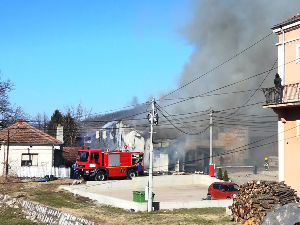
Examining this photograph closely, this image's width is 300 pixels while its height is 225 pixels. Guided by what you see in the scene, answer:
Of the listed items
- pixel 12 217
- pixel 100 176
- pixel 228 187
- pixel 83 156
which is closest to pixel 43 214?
pixel 12 217

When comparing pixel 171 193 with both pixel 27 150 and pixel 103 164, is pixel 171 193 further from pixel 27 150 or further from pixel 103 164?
pixel 27 150

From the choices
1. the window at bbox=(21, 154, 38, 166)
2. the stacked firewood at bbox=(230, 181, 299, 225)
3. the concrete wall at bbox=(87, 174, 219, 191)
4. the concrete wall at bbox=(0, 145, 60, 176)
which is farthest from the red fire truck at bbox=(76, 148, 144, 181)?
the stacked firewood at bbox=(230, 181, 299, 225)

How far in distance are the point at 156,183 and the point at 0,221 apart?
16170mm

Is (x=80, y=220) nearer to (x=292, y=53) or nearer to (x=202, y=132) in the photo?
(x=292, y=53)

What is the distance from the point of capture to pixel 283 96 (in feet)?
62.2

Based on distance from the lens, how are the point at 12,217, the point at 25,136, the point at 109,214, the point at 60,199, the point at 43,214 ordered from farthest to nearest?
the point at 25,136 < the point at 60,199 < the point at 12,217 < the point at 43,214 < the point at 109,214

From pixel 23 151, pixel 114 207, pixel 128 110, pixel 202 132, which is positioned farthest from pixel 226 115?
pixel 114 207

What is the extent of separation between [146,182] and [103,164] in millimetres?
3572

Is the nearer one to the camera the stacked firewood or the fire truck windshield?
the stacked firewood

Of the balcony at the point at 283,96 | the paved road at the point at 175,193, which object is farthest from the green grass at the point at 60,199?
the balcony at the point at 283,96

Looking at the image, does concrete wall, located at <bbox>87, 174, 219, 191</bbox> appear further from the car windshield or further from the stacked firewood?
the stacked firewood

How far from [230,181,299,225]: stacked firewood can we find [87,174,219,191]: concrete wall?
603 inches

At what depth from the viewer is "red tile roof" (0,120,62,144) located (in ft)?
119

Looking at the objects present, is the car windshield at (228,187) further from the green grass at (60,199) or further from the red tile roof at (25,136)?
the red tile roof at (25,136)
